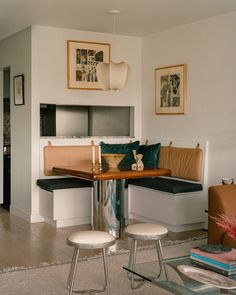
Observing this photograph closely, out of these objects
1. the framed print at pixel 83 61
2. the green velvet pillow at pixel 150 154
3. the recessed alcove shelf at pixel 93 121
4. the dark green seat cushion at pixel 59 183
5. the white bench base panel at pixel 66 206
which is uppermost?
the framed print at pixel 83 61

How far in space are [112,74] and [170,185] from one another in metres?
1.42

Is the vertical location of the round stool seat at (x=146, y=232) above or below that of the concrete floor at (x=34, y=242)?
above

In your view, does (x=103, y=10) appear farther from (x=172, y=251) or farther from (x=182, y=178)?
(x=172, y=251)

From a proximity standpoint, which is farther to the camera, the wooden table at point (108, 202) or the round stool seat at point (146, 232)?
the wooden table at point (108, 202)

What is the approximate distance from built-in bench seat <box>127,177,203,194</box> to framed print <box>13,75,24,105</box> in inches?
72.0

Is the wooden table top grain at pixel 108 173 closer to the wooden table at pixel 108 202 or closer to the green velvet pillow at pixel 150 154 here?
the wooden table at pixel 108 202

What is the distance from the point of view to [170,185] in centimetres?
556

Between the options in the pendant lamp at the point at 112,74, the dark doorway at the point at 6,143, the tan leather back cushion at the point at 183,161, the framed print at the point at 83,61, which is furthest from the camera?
the dark doorway at the point at 6,143

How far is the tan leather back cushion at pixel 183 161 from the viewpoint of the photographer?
18.8 ft

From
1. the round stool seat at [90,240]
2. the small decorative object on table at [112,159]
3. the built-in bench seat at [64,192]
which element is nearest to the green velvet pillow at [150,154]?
the built-in bench seat at [64,192]

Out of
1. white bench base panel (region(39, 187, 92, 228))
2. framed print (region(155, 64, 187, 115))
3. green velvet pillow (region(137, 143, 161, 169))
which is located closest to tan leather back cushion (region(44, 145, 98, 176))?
white bench base panel (region(39, 187, 92, 228))

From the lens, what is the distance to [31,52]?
6051 millimetres

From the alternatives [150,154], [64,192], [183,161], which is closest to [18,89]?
[64,192]

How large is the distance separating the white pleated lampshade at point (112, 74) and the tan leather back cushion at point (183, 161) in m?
1.28
